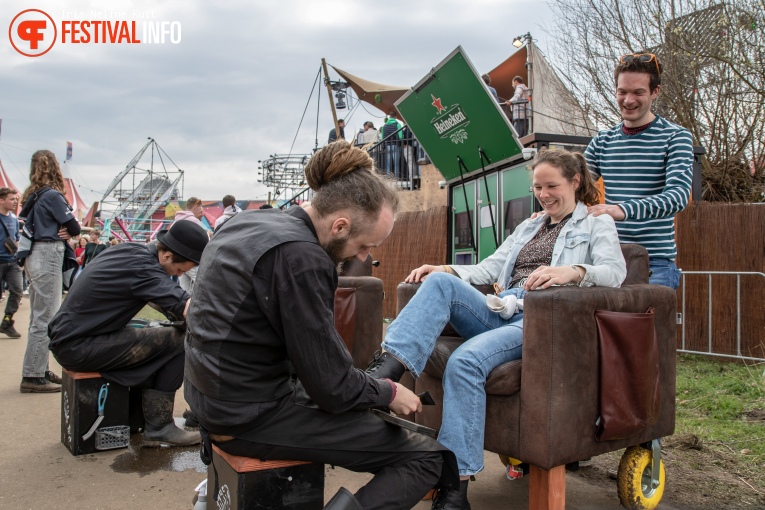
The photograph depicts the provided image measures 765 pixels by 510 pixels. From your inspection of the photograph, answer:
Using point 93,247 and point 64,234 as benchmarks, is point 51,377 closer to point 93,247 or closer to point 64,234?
point 64,234

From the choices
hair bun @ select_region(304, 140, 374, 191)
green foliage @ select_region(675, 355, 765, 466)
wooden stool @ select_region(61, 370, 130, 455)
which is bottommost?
green foliage @ select_region(675, 355, 765, 466)

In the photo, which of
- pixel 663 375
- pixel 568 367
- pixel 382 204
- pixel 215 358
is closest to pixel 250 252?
pixel 215 358

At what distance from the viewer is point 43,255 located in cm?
480

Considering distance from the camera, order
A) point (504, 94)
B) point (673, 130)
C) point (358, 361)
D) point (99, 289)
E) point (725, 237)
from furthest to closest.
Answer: point (504, 94)
point (725, 237)
point (358, 361)
point (99, 289)
point (673, 130)

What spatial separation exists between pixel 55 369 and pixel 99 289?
10.0 feet

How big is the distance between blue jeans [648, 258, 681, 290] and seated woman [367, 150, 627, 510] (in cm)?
48

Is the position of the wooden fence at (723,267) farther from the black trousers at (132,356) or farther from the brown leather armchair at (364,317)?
the black trousers at (132,356)

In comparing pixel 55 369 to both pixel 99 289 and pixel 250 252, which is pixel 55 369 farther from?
pixel 250 252

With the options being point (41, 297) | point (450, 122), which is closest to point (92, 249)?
point (41, 297)

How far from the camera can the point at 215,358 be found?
1688 millimetres

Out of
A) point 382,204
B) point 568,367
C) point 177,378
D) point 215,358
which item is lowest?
point 177,378

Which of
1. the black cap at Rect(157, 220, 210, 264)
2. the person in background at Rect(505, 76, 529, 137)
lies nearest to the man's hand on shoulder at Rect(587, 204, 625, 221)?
the black cap at Rect(157, 220, 210, 264)

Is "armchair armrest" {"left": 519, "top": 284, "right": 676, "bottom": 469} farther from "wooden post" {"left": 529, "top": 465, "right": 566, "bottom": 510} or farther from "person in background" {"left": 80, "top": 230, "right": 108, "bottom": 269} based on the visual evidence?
"person in background" {"left": 80, "top": 230, "right": 108, "bottom": 269}

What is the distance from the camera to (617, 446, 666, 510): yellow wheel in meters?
2.50
